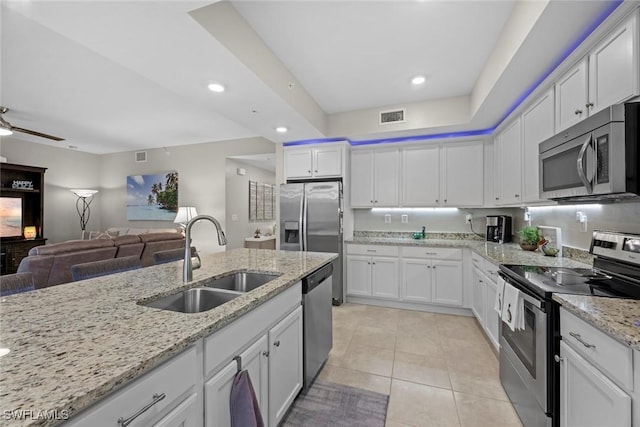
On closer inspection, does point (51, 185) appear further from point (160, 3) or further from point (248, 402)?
point (248, 402)

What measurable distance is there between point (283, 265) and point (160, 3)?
5.58ft

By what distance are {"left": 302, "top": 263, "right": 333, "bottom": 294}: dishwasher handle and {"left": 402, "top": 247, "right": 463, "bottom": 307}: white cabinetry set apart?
5.62 feet

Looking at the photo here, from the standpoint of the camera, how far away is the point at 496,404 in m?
1.84

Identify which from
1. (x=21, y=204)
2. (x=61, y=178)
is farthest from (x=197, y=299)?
(x=61, y=178)

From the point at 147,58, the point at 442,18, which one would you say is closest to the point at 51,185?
the point at 147,58

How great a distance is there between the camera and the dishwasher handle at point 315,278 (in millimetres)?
1879

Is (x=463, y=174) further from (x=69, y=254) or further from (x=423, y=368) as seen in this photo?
(x=69, y=254)

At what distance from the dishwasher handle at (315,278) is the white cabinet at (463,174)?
2.31 meters

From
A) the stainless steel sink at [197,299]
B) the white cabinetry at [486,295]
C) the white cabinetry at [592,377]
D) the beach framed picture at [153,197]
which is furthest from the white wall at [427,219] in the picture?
the beach framed picture at [153,197]

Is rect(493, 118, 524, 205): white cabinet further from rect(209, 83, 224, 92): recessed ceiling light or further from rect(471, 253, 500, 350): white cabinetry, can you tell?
rect(209, 83, 224, 92): recessed ceiling light

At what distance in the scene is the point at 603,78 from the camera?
1.53 metres

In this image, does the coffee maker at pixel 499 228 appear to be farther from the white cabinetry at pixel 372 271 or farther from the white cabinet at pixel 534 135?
the white cabinetry at pixel 372 271

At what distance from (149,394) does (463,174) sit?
12.9ft

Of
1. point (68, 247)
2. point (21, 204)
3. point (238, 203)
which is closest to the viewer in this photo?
point (68, 247)
